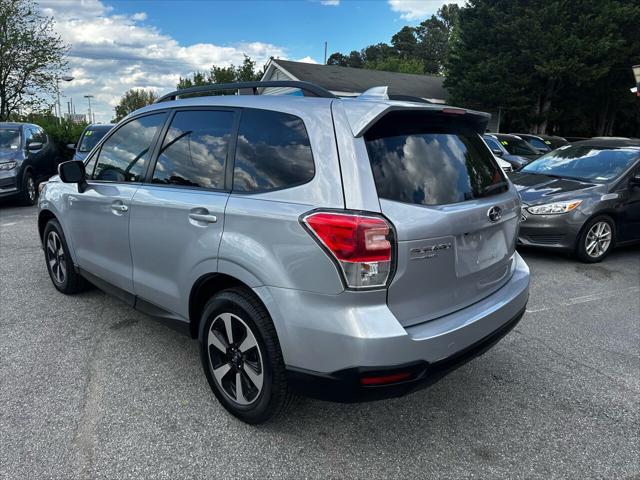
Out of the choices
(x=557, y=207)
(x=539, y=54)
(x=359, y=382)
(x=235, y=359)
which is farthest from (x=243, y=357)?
(x=539, y=54)

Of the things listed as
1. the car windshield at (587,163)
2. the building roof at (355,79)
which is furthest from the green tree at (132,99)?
the car windshield at (587,163)

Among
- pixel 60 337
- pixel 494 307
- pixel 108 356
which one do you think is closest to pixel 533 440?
pixel 494 307

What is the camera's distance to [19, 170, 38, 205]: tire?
9.87 m

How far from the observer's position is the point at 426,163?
2.45 metres

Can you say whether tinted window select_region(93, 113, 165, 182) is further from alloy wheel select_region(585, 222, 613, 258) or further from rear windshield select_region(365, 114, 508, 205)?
alloy wheel select_region(585, 222, 613, 258)

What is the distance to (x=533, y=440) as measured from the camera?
2.64m

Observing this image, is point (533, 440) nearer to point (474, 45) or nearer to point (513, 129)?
point (474, 45)

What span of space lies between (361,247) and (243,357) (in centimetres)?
97

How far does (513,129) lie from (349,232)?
33.1 metres

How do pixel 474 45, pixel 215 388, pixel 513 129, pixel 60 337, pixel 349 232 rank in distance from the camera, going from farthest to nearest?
pixel 513 129, pixel 474 45, pixel 60 337, pixel 215 388, pixel 349 232

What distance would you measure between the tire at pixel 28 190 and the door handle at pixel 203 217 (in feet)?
28.9

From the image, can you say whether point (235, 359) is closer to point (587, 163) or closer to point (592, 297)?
point (592, 297)

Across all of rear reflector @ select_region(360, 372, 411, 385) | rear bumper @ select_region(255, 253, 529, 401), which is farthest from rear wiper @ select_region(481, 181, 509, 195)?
rear reflector @ select_region(360, 372, 411, 385)

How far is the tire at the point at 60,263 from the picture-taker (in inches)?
175
